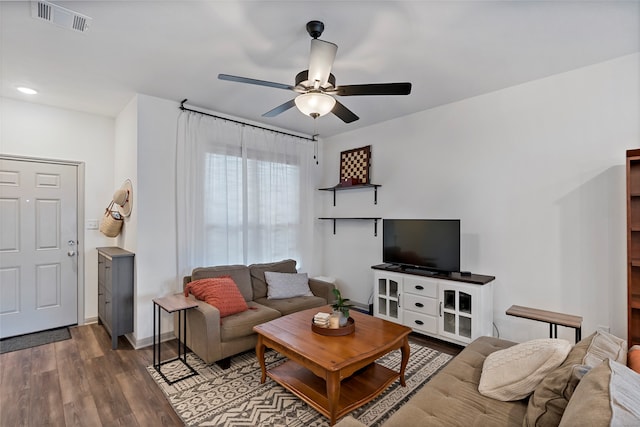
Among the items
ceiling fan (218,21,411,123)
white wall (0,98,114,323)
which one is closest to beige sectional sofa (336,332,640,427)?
ceiling fan (218,21,411,123)

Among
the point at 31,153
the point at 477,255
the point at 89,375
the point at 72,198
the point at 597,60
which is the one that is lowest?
the point at 89,375

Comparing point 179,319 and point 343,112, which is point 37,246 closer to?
point 179,319

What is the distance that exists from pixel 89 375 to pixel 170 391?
874mm

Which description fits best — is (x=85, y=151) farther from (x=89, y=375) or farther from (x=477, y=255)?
(x=477, y=255)

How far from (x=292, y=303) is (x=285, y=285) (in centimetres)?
35

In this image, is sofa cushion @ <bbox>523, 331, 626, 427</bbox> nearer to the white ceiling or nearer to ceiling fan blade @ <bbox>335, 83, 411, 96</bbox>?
ceiling fan blade @ <bbox>335, 83, 411, 96</bbox>

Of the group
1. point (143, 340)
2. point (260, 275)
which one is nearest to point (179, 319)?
point (143, 340)

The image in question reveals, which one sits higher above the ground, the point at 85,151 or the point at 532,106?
the point at 532,106

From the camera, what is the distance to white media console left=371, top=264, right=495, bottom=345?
309 centimetres

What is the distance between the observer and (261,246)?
4340mm

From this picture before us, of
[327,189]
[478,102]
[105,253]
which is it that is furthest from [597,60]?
[105,253]

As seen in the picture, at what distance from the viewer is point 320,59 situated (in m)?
2.01

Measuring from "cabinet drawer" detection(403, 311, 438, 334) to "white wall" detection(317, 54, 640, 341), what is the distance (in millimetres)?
639

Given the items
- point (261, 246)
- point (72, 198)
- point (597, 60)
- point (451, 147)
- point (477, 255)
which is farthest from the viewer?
point (261, 246)
